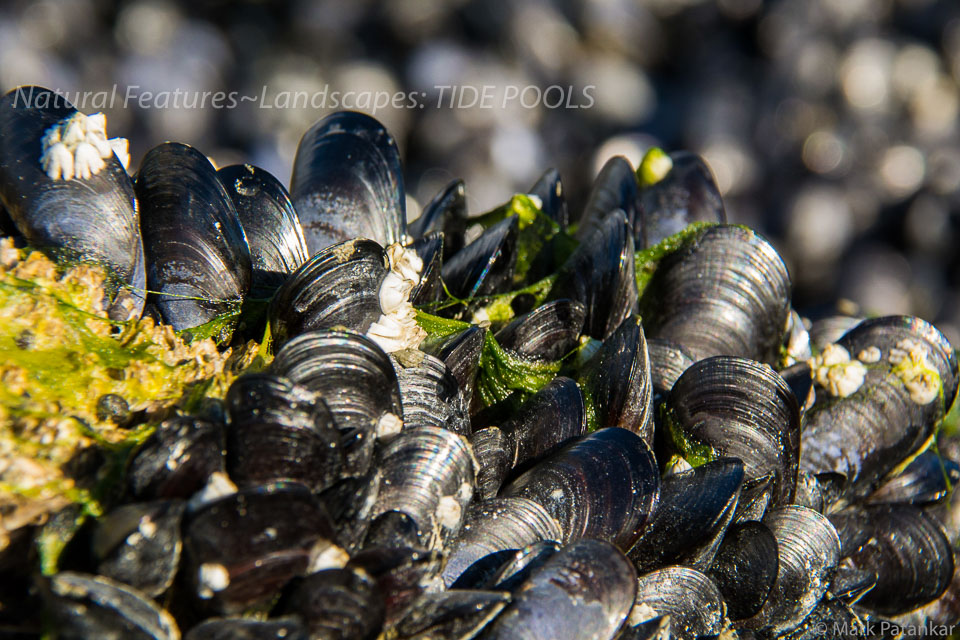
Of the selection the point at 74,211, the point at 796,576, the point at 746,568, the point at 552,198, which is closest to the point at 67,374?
the point at 74,211

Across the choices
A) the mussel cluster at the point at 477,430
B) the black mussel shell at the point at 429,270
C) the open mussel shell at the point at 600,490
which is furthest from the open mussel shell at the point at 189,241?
the open mussel shell at the point at 600,490

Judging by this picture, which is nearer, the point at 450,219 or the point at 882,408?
the point at 882,408

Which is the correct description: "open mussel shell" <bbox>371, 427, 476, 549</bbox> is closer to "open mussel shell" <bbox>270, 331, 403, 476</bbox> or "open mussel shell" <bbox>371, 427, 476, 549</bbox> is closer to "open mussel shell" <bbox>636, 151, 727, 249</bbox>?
"open mussel shell" <bbox>270, 331, 403, 476</bbox>

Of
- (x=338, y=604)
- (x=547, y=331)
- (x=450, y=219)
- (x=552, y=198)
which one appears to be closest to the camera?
(x=338, y=604)

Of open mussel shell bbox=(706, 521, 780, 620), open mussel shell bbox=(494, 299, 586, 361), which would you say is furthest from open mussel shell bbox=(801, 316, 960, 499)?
open mussel shell bbox=(494, 299, 586, 361)

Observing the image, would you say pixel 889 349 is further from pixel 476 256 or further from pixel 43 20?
pixel 43 20

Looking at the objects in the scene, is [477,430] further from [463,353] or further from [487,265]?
[487,265]

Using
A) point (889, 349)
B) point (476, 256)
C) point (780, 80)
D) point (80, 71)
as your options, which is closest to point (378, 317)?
point (476, 256)
